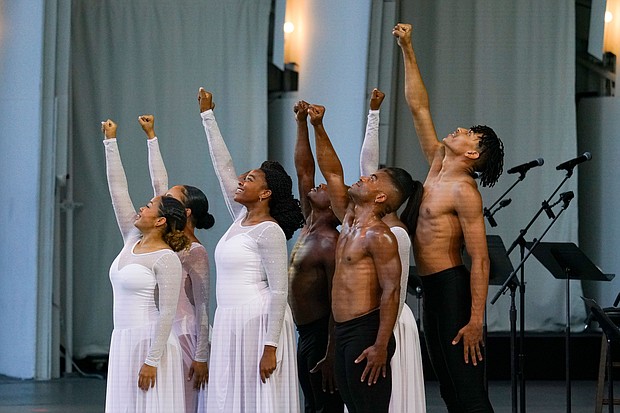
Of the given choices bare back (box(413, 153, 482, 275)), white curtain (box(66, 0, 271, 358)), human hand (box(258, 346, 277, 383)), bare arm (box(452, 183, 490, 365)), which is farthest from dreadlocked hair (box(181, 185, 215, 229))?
white curtain (box(66, 0, 271, 358))

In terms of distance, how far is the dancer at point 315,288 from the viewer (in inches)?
203

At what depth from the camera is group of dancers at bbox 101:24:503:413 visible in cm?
437

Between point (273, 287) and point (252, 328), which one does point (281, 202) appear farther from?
point (252, 328)

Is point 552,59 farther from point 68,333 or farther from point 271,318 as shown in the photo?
point 271,318

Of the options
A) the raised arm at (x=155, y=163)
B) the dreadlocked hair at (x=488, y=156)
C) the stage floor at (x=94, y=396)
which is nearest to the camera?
the dreadlocked hair at (x=488, y=156)

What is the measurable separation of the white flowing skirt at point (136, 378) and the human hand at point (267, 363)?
0.34 metres

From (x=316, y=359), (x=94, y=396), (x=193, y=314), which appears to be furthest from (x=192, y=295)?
(x=94, y=396)

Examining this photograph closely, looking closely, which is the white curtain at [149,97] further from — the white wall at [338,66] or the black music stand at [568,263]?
the black music stand at [568,263]

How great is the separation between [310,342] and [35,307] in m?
3.29

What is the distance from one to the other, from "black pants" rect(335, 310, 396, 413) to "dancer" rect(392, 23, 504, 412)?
35 cm

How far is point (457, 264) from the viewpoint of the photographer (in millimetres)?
4645

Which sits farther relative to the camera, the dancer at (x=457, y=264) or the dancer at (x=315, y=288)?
the dancer at (x=315, y=288)

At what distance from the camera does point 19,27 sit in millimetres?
8117

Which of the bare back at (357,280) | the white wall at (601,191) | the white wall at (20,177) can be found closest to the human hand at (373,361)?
the bare back at (357,280)
